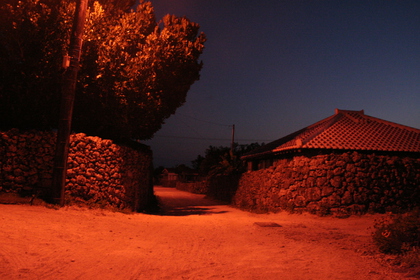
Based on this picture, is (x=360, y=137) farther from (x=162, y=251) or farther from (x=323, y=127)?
(x=162, y=251)

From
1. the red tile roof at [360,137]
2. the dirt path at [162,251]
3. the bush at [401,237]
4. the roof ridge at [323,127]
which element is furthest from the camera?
→ the roof ridge at [323,127]

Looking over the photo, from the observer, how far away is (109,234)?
762 cm

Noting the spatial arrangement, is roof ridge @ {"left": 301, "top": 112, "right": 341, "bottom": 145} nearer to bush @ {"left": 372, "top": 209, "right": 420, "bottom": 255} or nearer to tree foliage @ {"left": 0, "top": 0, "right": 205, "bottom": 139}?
tree foliage @ {"left": 0, "top": 0, "right": 205, "bottom": 139}

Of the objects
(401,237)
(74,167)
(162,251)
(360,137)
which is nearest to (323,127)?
(360,137)

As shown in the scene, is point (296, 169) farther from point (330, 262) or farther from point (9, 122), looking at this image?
point (9, 122)

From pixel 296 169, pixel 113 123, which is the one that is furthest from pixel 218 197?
pixel 113 123

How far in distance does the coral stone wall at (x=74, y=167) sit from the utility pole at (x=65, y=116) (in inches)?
28.9

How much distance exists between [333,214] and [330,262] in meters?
8.23

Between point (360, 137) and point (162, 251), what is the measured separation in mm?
13028

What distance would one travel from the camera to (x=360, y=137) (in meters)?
16.0

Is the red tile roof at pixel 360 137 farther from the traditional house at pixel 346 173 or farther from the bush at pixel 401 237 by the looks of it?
the bush at pixel 401 237

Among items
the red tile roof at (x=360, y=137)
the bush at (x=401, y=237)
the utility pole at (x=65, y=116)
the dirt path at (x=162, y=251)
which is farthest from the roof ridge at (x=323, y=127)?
the utility pole at (x=65, y=116)

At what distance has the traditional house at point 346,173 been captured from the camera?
13.3 metres

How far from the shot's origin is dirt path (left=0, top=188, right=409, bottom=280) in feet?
15.8
